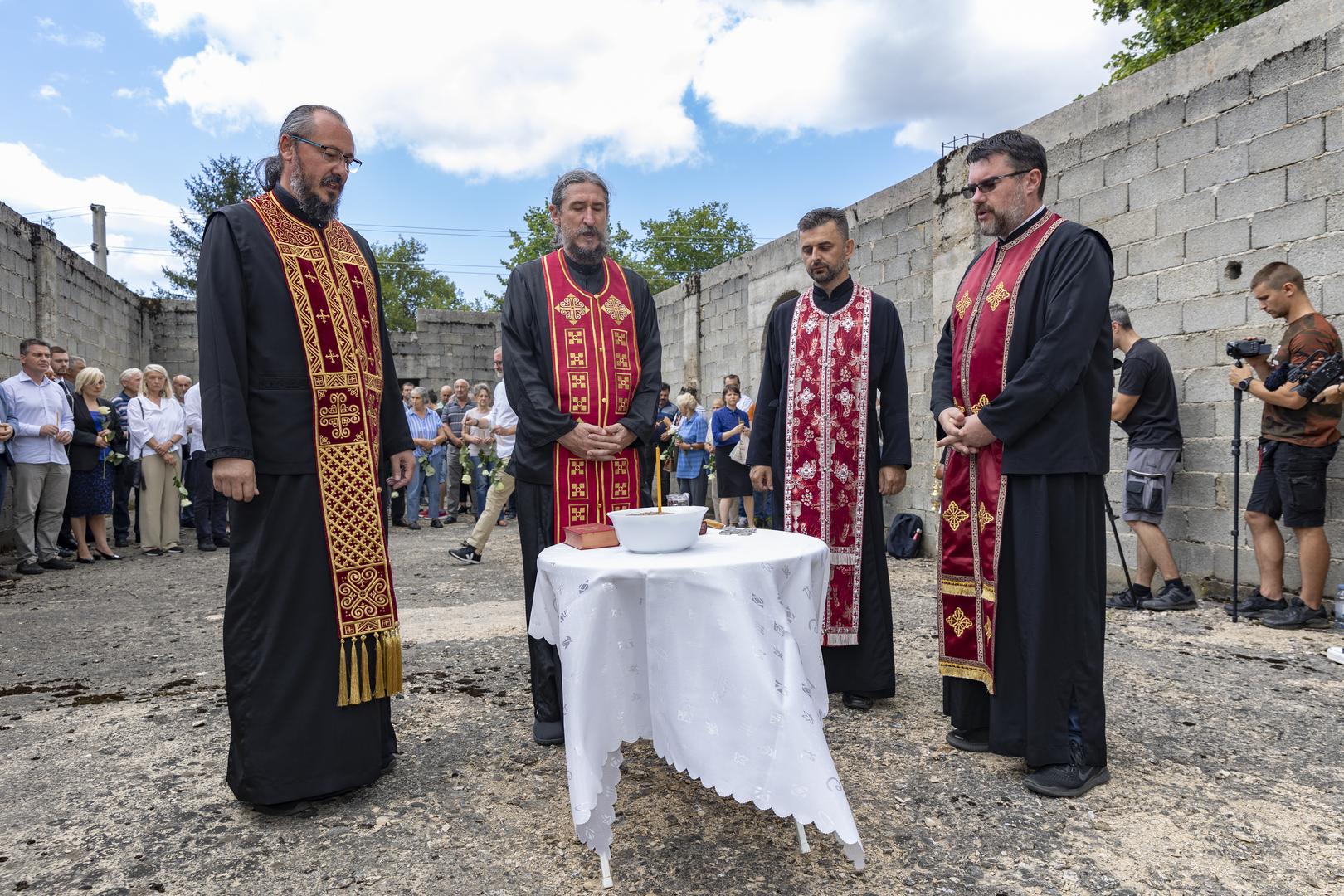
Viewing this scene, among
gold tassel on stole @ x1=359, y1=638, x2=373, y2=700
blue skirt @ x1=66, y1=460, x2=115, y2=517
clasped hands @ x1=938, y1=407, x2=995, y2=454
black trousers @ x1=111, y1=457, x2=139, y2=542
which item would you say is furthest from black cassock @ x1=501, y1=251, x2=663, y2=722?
black trousers @ x1=111, y1=457, x2=139, y2=542

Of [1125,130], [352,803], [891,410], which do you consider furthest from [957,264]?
[352,803]

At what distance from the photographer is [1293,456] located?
194 inches

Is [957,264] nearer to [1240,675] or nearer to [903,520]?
[903,520]

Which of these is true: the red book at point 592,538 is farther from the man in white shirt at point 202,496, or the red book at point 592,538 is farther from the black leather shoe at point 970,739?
the man in white shirt at point 202,496

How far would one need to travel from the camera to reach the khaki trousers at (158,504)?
8906 millimetres

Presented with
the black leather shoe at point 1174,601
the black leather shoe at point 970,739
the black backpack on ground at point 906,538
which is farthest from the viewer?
the black backpack on ground at point 906,538

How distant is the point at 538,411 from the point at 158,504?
7.63 metres

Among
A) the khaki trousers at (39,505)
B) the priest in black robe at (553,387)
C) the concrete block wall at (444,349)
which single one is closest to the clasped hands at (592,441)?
the priest in black robe at (553,387)

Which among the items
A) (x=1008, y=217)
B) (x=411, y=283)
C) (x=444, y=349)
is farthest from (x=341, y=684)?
(x=411, y=283)

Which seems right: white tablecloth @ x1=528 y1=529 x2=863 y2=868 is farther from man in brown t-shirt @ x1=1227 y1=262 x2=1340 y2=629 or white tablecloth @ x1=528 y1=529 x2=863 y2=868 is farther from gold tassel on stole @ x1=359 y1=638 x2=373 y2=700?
man in brown t-shirt @ x1=1227 y1=262 x2=1340 y2=629

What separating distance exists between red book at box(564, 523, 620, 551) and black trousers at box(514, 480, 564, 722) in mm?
753

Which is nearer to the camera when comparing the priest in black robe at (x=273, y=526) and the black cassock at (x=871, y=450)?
the priest in black robe at (x=273, y=526)

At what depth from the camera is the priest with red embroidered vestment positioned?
12.2 feet

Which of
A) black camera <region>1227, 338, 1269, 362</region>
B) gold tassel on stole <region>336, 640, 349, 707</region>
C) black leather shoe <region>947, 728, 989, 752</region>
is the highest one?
black camera <region>1227, 338, 1269, 362</region>
